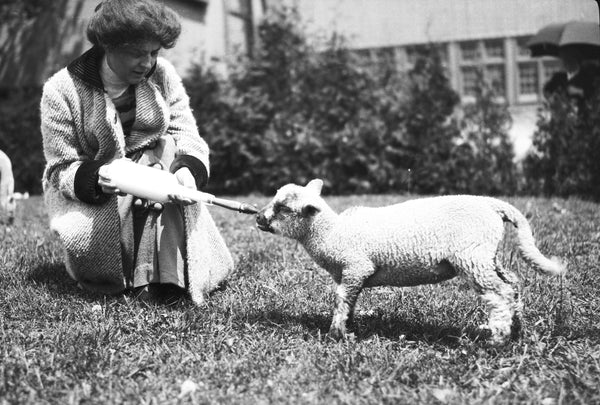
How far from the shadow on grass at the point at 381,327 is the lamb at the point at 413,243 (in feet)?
0.53

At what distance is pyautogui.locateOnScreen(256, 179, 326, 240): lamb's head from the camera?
2.85m

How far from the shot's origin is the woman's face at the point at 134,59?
3314 millimetres

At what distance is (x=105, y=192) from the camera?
338 cm

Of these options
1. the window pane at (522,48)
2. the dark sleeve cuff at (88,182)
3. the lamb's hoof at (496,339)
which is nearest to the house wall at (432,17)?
the window pane at (522,48)

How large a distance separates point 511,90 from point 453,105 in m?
6.51

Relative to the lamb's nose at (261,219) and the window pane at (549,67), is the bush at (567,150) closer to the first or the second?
the lamb's nose at (261,219)

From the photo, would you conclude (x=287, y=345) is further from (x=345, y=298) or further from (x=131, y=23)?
(x=131, y=23)

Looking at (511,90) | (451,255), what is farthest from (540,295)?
(511,90)

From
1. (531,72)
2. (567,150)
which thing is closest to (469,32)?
(531,72)

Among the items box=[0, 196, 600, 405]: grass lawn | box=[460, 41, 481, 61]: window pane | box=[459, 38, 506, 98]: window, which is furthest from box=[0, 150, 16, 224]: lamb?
box=[460, 41, 481, 61]: window pane

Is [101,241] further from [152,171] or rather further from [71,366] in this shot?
[71,366]

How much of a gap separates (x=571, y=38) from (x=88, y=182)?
746cm

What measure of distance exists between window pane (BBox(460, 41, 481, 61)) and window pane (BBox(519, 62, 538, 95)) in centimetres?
112

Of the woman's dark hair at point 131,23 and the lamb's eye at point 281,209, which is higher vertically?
the woman's dark hair at point 131,23
